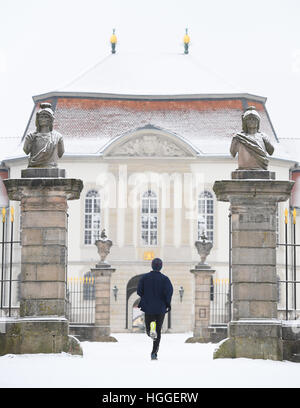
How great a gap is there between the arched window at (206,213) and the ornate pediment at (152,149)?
225 cm

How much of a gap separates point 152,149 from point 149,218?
3209mm

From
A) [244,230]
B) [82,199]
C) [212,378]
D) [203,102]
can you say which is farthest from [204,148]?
[212,378]

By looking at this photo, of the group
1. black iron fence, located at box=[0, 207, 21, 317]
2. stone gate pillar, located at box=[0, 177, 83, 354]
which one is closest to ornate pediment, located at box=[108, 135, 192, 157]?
black iron fence, located at box=[0, 207, 21, 317]

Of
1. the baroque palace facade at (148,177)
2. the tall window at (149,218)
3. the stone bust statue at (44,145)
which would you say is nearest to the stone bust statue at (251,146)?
the stone bust statue at (44,145)

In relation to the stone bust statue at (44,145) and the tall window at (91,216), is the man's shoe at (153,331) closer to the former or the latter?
the stone bust statue at (44,145)

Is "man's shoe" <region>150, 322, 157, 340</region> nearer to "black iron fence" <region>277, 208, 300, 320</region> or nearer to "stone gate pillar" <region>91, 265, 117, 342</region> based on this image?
Result: "black iron fence" <region>277, 208, 300, 320</region>

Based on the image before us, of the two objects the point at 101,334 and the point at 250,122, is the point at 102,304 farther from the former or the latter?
the point at 250,122

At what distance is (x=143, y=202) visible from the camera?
45.1 metres

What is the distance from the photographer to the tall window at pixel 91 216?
45.1 meters

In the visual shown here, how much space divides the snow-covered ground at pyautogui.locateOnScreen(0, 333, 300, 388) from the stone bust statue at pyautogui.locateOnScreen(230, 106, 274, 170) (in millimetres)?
2782

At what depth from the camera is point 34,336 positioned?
43.7ft
